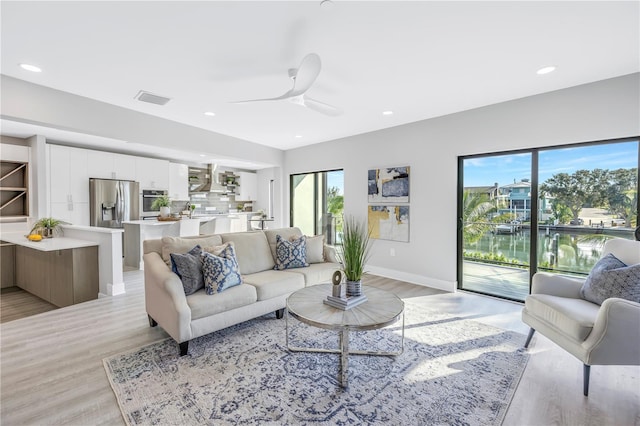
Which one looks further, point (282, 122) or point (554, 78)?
point (282, 122)

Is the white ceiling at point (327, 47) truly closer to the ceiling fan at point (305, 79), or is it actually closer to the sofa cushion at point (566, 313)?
the ceiling fan at point (305, 79)

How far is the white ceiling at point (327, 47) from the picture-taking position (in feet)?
6.28

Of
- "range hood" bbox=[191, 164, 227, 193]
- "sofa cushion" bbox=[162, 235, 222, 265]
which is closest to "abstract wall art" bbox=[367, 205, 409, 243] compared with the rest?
"sofa cushion" bbox=[162, 235, 222, 265]

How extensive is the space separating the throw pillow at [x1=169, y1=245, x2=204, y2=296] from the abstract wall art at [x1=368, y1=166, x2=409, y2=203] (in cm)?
320

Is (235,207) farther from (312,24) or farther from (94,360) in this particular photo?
(312,24)

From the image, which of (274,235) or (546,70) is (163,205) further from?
(546,70)

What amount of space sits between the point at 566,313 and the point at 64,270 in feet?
17.2

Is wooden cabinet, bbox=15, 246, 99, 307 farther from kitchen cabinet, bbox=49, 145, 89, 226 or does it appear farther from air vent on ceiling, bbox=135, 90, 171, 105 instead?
air vent on ceiling, bbox=135, 90, 171, 105

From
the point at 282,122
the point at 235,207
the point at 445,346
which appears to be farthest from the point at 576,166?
the point at 235,207

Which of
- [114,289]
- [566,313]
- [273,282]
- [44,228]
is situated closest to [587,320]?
[566,313]

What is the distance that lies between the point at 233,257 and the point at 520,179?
3.63m

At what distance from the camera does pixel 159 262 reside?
275cm

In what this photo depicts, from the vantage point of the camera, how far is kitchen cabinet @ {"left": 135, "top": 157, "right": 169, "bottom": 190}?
633cm

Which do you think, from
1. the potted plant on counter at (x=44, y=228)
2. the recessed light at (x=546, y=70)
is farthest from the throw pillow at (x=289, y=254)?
the potted plant on counter at (x=44, y=228)
